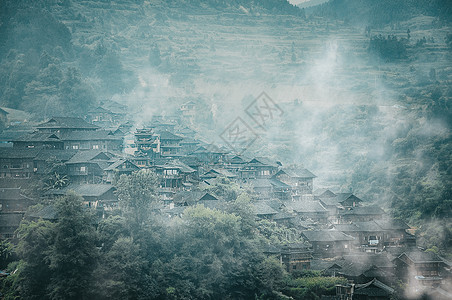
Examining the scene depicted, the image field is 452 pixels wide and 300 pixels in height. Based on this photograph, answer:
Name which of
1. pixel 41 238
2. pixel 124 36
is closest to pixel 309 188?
pixel 41 238

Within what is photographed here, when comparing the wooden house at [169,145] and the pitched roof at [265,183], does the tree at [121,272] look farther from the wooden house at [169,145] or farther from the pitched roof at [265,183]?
the wooden house at [169,145]

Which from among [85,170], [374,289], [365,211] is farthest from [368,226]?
[85,170]

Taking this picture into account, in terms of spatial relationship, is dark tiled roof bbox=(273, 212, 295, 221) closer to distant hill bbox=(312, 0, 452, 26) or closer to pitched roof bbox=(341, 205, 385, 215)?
pitched roof bbox=(341, 205, 385, 215)

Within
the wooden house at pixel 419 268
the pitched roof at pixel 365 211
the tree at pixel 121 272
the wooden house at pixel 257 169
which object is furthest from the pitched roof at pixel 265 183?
the tree at pixel 121 272

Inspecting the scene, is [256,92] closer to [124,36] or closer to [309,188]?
[124,36]

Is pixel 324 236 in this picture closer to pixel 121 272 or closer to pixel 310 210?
pixel 310 210
